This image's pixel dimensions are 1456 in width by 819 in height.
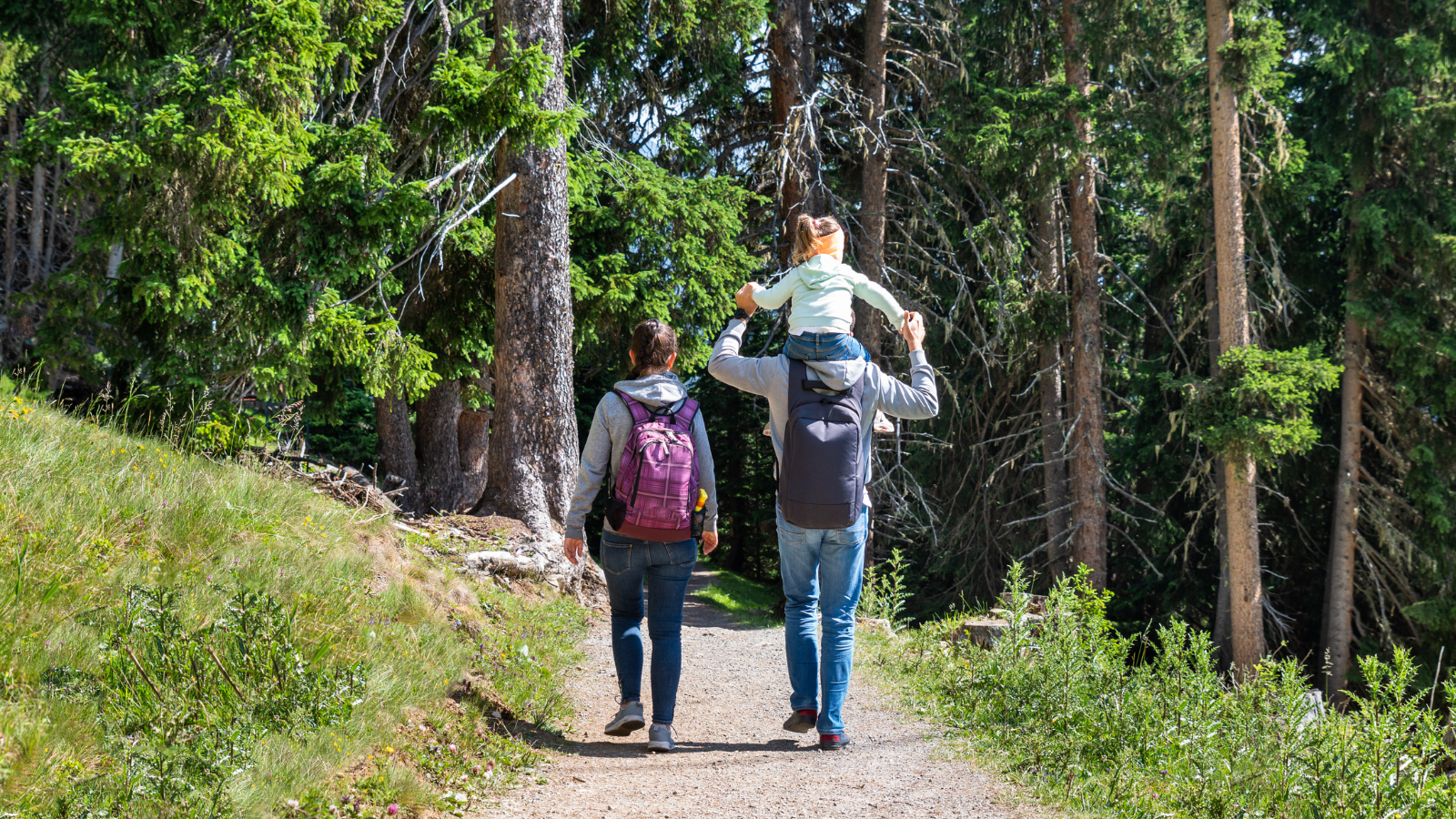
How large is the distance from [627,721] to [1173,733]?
2388 millimetres

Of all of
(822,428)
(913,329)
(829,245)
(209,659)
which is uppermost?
(829,245)

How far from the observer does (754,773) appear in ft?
13.0

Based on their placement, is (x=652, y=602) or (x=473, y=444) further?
(x=473, y=444)

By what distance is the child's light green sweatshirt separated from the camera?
4168 millimetres

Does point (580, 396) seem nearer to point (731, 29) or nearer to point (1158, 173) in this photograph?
point (731, 29)

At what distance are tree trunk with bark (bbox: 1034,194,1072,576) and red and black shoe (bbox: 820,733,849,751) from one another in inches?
421

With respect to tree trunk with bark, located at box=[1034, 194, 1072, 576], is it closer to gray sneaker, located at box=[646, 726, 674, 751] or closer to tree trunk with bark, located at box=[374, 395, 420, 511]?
tree trunk with bark, located at box=[374, 395, 420, 511]

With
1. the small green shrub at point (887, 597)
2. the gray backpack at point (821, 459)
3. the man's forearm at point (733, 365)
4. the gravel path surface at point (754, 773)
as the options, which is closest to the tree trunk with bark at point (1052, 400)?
the small green shrub at point (887, 597)

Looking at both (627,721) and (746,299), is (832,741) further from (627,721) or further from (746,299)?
(746,299)

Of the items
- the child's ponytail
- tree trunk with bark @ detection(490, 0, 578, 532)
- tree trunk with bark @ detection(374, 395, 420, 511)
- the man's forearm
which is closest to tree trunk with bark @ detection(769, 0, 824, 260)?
tree trunk with bark @ detection(490, 0, 578, 532)

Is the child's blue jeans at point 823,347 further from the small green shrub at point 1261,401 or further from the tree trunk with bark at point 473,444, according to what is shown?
the tree trunk with bark at point 473,444

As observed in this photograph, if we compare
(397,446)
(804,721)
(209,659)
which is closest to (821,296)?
(804,721)

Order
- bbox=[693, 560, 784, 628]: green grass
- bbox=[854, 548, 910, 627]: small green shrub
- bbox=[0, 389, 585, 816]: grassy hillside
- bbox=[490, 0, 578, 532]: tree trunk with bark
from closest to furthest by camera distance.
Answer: bbox=[0, 389, 585, 816]: grassy hillside
bbox=[854, 548, 910, 627]: small green shrub
bbox=[490, 0, 578, 532]: tree trunk with bark
bbox=[693, 560, 784, 628]: green grass

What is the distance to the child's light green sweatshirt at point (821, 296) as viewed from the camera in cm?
417
